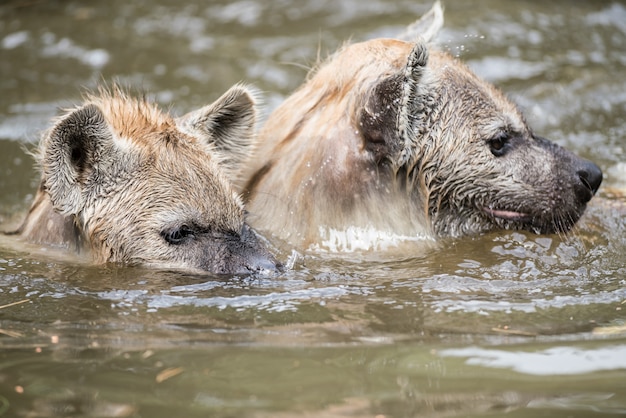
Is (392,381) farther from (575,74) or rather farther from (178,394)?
(575,74)

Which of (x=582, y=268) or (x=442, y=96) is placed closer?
(x=582, y=268)

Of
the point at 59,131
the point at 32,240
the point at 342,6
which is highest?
the point at 342,6

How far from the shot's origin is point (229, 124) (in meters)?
5.12

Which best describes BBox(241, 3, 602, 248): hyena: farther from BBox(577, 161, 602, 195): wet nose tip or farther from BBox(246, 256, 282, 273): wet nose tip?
BBox(246, 256, 282, 273): wet nose tip

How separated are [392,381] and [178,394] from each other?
720mm

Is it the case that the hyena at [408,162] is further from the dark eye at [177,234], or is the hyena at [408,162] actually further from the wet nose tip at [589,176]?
the dark eye at [177,234]

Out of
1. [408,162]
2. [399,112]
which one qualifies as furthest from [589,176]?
[399,112]

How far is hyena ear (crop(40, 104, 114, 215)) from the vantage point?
432 cm

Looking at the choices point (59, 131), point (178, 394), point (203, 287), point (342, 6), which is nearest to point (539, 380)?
point (178, 394)

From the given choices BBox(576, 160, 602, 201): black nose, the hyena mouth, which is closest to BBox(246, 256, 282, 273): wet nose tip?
the hyena mouth

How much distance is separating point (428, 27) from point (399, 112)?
1.31 metres

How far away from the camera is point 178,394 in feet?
10.5

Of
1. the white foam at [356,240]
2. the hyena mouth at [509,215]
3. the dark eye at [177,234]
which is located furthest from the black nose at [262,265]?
the hyena mouth at [509,215]

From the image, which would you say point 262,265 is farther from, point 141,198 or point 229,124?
point 229,124
